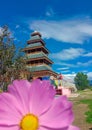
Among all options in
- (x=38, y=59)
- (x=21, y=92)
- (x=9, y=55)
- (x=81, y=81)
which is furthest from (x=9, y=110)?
(x=81, y=81)

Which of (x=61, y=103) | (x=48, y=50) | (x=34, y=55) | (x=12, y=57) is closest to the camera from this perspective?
(x=61, y=103)

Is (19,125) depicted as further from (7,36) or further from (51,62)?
(51,62)

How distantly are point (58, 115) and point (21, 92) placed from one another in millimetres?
78

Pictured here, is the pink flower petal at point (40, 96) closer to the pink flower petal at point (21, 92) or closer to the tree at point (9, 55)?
the pink flower petal at point (21, 92)

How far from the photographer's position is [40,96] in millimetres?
542

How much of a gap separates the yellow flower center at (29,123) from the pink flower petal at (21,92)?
23 millimetres

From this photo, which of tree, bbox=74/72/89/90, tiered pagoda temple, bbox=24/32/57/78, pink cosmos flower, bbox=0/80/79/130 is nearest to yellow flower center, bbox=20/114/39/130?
pink cosmos flower, bbox=0/80/79/130

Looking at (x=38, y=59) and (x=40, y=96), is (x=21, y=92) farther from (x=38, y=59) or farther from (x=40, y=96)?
(x=38, y=59)

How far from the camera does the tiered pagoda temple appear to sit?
41438mm

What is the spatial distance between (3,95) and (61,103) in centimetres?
11

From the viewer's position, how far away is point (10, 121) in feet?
1.76

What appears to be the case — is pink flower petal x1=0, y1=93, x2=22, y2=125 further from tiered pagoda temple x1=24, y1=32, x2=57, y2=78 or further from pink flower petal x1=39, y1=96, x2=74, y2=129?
tiered pagoda temple x1=24, y1=32, x2=57, y2=78

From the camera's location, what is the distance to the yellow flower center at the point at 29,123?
504 mm

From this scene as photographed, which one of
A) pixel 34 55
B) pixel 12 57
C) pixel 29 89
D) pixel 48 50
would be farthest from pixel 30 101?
pixel 48 50
